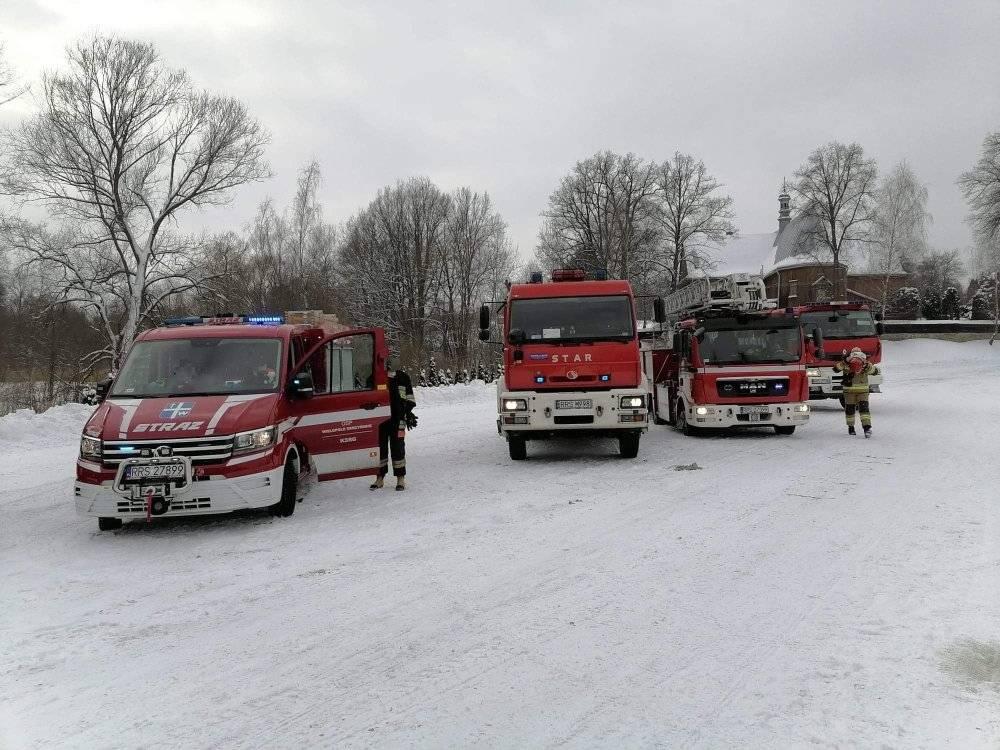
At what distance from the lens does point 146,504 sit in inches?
262

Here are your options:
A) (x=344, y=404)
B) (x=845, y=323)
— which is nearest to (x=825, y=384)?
(x=845, y=323)

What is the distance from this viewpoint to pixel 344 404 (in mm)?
8703

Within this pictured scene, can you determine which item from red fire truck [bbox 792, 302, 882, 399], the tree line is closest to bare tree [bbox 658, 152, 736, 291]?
the tree line

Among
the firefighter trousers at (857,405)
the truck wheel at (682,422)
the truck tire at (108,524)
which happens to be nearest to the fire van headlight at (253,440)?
the truck tire at (108,524)

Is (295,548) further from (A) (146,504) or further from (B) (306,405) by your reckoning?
(B) (306,405)

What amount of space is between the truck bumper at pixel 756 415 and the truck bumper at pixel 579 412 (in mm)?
3309

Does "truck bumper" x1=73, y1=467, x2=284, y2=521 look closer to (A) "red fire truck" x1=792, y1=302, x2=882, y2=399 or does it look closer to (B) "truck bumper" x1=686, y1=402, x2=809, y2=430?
(B) "truck bumper" x1=686, y1=402, x2=809, y2=430

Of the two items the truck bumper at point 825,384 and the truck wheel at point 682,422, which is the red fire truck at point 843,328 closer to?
the truck bumper at point 825,384

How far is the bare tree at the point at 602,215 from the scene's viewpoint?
55.2 meters

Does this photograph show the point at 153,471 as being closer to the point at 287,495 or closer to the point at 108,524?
the point at 108,524

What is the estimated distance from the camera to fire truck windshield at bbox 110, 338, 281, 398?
25.1 ft

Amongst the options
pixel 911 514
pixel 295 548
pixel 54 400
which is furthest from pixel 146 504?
pixel 54 400

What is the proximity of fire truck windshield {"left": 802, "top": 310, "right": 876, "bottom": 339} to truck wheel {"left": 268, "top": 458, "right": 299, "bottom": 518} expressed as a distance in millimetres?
15823

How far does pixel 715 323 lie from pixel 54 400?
20.7m
